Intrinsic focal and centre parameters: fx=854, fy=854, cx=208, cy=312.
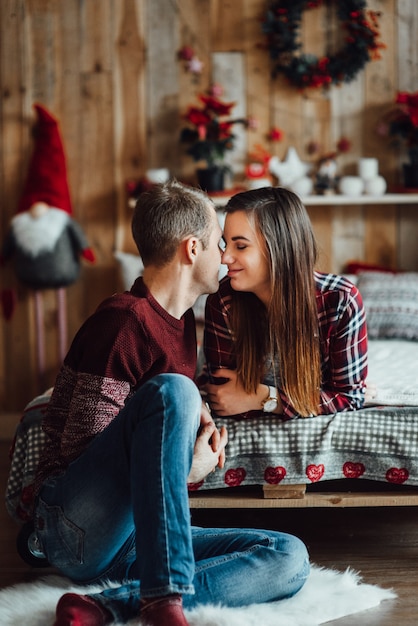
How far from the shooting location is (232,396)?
2135 mm

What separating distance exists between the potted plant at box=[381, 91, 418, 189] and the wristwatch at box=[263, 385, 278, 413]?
1785mm

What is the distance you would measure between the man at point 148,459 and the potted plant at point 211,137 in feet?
5.20

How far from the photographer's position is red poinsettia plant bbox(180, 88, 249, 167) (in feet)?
11.8

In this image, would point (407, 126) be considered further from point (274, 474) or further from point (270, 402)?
point (274, 474)

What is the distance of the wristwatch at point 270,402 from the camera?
2109 mm

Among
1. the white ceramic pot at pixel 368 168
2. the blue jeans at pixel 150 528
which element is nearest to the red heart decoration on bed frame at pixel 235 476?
the blue jeans at pixel 150 528

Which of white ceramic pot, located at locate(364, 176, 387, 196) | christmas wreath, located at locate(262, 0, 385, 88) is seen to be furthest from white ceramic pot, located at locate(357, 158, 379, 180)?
christmas wreath, located at locate(262, 0, 385, 88)

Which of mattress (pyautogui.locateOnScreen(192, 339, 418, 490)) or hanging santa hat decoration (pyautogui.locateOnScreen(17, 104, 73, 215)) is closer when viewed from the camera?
mattress (pyautogui.locateOnScreen(192, 339, 418, 490))

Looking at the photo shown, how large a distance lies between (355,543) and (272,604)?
0.52m

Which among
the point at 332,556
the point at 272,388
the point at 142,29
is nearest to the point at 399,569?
the point at 332,556

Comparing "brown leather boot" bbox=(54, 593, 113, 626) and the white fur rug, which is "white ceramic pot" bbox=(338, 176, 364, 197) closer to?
the white fur rug

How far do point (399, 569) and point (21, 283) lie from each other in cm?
226

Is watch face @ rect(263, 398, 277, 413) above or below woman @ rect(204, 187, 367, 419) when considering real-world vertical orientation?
below

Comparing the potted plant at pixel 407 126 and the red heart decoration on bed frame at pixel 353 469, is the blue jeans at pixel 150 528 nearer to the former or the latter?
the red heart decoration on bed frame at pixel 353 469
